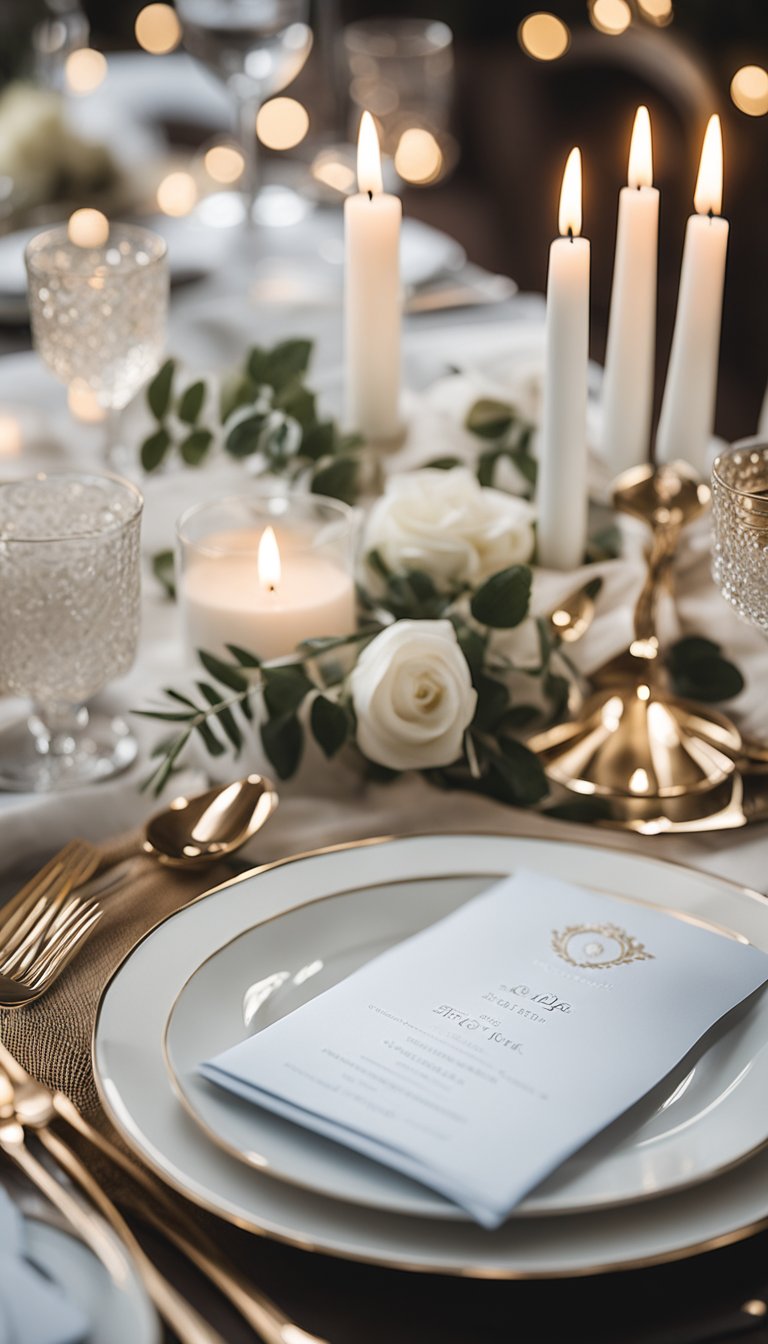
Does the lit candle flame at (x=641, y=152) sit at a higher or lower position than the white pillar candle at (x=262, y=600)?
higher

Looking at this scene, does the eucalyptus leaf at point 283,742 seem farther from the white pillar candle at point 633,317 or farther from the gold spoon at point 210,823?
the white pillar candle at point 633,317

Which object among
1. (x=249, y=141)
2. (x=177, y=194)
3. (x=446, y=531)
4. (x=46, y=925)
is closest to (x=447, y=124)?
(x=177, y=194)

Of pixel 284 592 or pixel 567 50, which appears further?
pixel 567 50

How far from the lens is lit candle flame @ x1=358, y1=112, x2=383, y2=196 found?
1009 millimetres

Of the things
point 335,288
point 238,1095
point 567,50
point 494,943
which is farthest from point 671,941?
point 567,50

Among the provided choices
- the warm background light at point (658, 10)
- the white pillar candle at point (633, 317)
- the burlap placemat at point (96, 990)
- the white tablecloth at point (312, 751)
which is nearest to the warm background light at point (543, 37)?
the warm background light at point (658, 10)

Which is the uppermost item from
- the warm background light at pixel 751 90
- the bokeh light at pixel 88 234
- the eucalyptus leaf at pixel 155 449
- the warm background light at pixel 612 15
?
the warm background light at pixel 612 15

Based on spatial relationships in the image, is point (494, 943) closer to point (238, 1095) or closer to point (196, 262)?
point (238, 1095)

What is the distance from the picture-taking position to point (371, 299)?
1096mm

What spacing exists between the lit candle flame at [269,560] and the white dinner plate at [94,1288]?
1.51 feet

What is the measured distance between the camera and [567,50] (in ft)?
8.61

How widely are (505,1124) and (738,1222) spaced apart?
3.6 inches

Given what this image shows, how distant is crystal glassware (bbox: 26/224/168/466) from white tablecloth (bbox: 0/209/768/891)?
0.07m

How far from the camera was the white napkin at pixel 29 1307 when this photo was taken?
48cm
